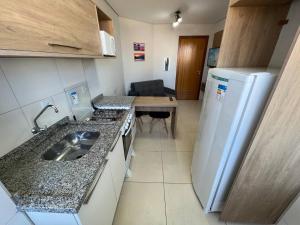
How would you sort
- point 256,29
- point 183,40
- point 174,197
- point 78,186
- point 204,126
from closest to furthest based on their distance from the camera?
point 78,186
point 256,29
point 204,126
point 174,197
point 183,40

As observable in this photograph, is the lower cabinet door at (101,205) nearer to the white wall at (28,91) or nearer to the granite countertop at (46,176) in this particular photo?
the granite countertop at (46,176)

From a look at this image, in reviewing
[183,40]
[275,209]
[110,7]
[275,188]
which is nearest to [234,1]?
[275,188]

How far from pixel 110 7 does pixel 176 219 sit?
3.48 m

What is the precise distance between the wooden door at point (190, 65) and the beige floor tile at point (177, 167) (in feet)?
10.1

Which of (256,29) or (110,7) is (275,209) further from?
(110,7)

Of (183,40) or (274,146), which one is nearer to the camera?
(274,146)

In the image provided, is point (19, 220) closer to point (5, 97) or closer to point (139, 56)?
point (5, 97)

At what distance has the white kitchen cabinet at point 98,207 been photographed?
68cm

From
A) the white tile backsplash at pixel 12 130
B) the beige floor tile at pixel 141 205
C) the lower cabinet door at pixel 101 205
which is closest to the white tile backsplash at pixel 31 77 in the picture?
the white tile backsplash at pixel 12 130

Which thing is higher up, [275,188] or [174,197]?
[275,188]

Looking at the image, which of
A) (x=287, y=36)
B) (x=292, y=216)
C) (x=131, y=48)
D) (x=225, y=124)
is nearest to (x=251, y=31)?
(x=287, y=36)

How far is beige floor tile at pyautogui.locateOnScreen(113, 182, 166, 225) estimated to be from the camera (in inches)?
54.0

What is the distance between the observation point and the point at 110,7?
254cm

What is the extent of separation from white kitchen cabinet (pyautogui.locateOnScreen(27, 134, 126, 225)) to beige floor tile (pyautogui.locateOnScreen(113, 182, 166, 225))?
0.34 meters
